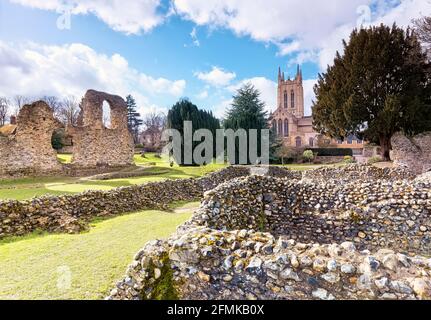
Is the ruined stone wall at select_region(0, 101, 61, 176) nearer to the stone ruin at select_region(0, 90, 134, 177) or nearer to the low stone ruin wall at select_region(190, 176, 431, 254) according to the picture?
the stone ruin at select_region(0, 90, 134, 177)

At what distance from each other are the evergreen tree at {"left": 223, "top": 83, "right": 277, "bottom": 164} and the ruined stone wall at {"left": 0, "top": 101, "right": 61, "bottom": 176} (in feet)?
67.9

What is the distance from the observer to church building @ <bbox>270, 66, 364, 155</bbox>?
5994 centimetres

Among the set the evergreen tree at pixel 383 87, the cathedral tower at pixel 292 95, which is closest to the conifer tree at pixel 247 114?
the evergreen tree at pixel 383 87

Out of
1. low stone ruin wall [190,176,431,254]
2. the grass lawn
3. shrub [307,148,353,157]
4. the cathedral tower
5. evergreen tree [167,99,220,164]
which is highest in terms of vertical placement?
the cathedral tower

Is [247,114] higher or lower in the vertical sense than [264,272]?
higher

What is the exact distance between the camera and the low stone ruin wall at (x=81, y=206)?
303 inches

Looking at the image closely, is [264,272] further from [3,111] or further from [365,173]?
[3,111]

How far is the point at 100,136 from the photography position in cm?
2434

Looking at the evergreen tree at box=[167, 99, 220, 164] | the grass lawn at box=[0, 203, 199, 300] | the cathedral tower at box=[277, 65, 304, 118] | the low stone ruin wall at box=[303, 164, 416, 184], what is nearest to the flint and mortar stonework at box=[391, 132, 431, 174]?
the low stone ruin wall at box=[303, 164, 416, 184]

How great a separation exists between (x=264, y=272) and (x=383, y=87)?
953 inches

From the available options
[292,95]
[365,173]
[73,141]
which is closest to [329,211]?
[365,173]

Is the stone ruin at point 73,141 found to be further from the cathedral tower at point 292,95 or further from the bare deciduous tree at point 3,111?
the cathedral tower at point 292,95
